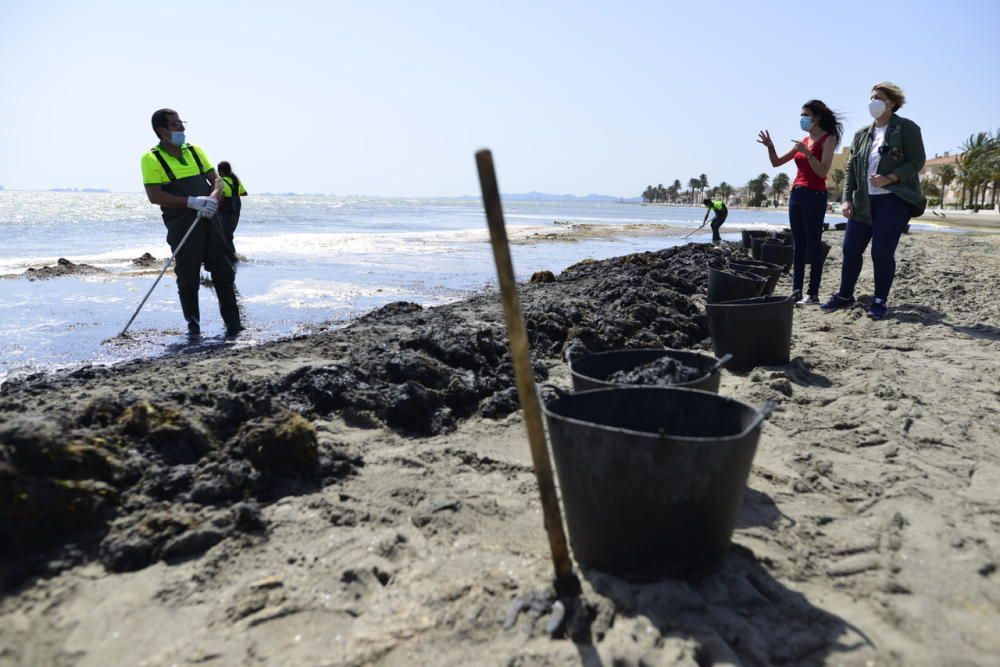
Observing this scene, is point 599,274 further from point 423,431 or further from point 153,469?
point 153,469

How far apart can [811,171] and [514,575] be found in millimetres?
6097

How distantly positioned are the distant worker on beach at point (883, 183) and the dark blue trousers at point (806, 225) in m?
0.29

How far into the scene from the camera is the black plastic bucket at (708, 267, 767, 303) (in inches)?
255

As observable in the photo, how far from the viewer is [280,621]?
7.43 feet

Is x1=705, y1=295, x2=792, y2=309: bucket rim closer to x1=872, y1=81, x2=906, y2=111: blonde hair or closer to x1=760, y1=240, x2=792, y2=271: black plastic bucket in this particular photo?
x1=872, y1=81, x2=906, y2=111: blonde hair

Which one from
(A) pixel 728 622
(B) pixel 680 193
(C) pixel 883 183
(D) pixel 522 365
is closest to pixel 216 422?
(D) pixel 522 365

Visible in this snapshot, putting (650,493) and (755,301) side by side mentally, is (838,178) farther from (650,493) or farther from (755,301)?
(650,493)

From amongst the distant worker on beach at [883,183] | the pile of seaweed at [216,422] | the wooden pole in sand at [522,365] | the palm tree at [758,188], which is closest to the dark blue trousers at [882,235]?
the distant worker on beach at [883,183]

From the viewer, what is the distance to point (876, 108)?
6117 mm

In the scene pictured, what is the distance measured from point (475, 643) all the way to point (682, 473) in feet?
2.85

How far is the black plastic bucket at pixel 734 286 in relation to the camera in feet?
21.3

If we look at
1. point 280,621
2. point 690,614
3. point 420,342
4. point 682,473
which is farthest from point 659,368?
point 420,342

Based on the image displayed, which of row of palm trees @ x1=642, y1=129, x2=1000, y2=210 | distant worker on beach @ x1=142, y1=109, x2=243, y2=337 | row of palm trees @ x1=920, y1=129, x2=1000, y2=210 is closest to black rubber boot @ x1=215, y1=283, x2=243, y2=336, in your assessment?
distant worker on beach @ x1=142, y1=109, x2=243, y2=337

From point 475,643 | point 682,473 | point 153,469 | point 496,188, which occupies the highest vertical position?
point 496,188
